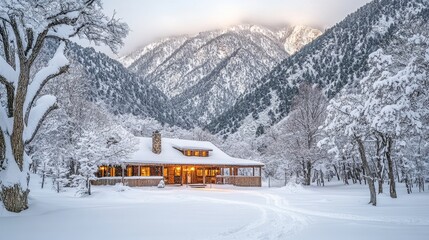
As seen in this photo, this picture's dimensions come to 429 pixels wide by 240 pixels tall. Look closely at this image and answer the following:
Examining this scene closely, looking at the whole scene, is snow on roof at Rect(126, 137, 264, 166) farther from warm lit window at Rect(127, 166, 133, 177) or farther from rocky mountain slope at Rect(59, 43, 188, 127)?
rocky mountain slope at Rect(59, 43, 188, 127)

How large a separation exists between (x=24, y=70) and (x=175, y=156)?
3205 centimetres

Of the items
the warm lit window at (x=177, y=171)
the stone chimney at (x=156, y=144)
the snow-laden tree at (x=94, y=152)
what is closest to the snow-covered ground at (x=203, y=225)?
the snow-laden tree at (x=94, y=152)

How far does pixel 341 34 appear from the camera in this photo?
142125 millimetres

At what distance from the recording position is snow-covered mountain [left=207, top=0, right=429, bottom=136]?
122000mm

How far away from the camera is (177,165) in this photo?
44.2 metres

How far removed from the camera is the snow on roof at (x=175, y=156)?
40906 mm

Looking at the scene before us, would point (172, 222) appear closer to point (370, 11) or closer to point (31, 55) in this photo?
point (31, 55)

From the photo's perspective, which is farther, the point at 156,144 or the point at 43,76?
the point at 156,144

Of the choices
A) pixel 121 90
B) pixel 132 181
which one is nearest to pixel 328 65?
pixel 121 90

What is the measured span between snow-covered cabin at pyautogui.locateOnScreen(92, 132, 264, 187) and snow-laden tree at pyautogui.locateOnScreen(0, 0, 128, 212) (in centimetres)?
Result: 2436

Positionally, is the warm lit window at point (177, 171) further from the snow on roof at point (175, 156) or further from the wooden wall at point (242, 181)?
the wooden wall at point (242, 181)

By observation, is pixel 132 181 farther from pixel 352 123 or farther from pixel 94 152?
pixel 352 123

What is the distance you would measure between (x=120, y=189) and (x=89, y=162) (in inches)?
212

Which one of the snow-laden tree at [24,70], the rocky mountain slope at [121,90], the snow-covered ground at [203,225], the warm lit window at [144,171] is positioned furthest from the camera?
the rocky mountain slope at [121,90]
